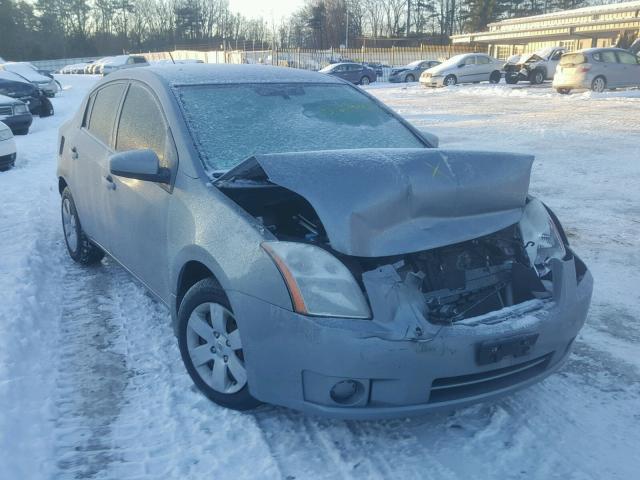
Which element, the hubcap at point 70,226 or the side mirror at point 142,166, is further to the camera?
the hubcap at point 70,226

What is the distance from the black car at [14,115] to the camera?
559 inches

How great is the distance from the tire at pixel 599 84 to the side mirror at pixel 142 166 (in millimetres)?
21343

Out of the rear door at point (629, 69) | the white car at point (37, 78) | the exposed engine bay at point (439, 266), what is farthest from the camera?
the white car at point (37, 78)

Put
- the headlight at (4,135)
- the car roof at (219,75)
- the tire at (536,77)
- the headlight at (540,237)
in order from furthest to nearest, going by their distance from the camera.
→ the tire at (536,77) → the headlight at (4,135) → the car roof at (219,75) → the headlight at (540,237)

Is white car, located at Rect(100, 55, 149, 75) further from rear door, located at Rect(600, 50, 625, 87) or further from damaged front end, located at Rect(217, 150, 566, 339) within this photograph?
damaged front end, located at Rect(217, 150, 566, 339)

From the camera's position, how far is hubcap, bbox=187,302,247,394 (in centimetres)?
297

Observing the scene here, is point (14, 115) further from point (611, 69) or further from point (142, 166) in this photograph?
point (611, 69)

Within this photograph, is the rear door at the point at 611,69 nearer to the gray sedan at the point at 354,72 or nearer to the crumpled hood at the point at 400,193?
the gray sedan at the point at 354,72

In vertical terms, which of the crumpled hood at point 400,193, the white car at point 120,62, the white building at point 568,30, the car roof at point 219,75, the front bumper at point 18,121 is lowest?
the front bumper at point 18,121

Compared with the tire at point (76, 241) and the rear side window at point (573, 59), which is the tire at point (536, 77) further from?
the tire at point (76, 241)

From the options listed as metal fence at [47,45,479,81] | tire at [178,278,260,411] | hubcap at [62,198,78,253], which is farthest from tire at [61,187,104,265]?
metal fence at [47,45,479,81]

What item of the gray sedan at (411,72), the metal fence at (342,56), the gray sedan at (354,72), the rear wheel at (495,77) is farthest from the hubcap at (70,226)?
the metal fence at (342,56)

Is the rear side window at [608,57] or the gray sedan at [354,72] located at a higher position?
the rear side window at [608,57]

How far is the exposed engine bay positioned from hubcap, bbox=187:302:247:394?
51 centimetres
